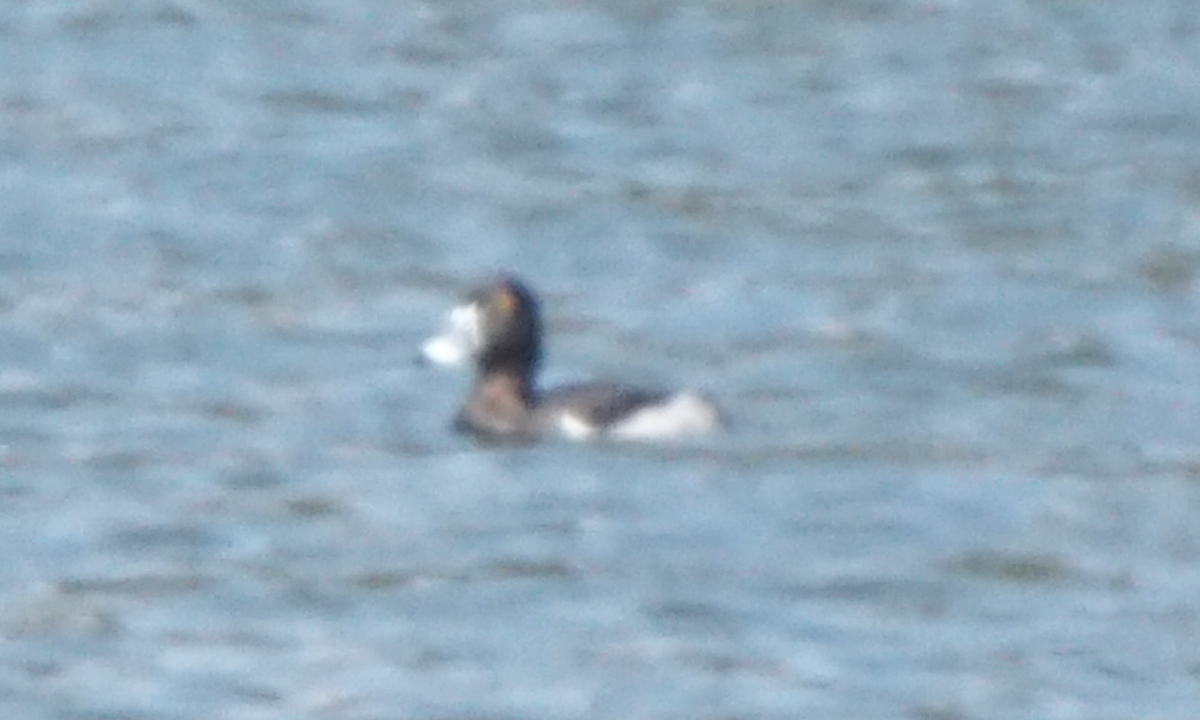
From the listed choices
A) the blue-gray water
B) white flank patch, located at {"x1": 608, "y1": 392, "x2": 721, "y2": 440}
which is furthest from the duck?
the blue-gray water

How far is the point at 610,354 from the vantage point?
50.2 ft

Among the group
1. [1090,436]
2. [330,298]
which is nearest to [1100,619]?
[1090,436]

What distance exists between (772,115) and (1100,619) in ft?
28.1

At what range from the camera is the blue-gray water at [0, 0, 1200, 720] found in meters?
11.0

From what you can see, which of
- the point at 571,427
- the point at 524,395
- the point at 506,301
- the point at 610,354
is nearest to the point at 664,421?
the point at 571,427

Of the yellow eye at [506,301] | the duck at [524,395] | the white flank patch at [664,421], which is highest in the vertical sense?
the yellow eye at [506,301]

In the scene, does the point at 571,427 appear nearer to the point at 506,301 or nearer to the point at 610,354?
the point at 506,301

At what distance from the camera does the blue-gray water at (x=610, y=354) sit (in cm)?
1096

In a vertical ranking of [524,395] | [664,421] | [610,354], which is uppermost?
[610,354]

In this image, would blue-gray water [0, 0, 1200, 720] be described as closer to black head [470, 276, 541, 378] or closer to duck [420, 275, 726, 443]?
duck [420, 275, 726, 443]

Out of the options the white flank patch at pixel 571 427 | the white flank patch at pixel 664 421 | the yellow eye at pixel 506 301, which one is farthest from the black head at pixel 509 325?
the white flank patch at pixel 664 421

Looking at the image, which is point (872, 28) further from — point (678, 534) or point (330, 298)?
point (678, 534)

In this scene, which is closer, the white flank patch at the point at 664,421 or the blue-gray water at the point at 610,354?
the blue-gray water at the point at 610,354

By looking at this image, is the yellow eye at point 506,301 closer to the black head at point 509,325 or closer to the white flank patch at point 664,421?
the black head at point 509,325
